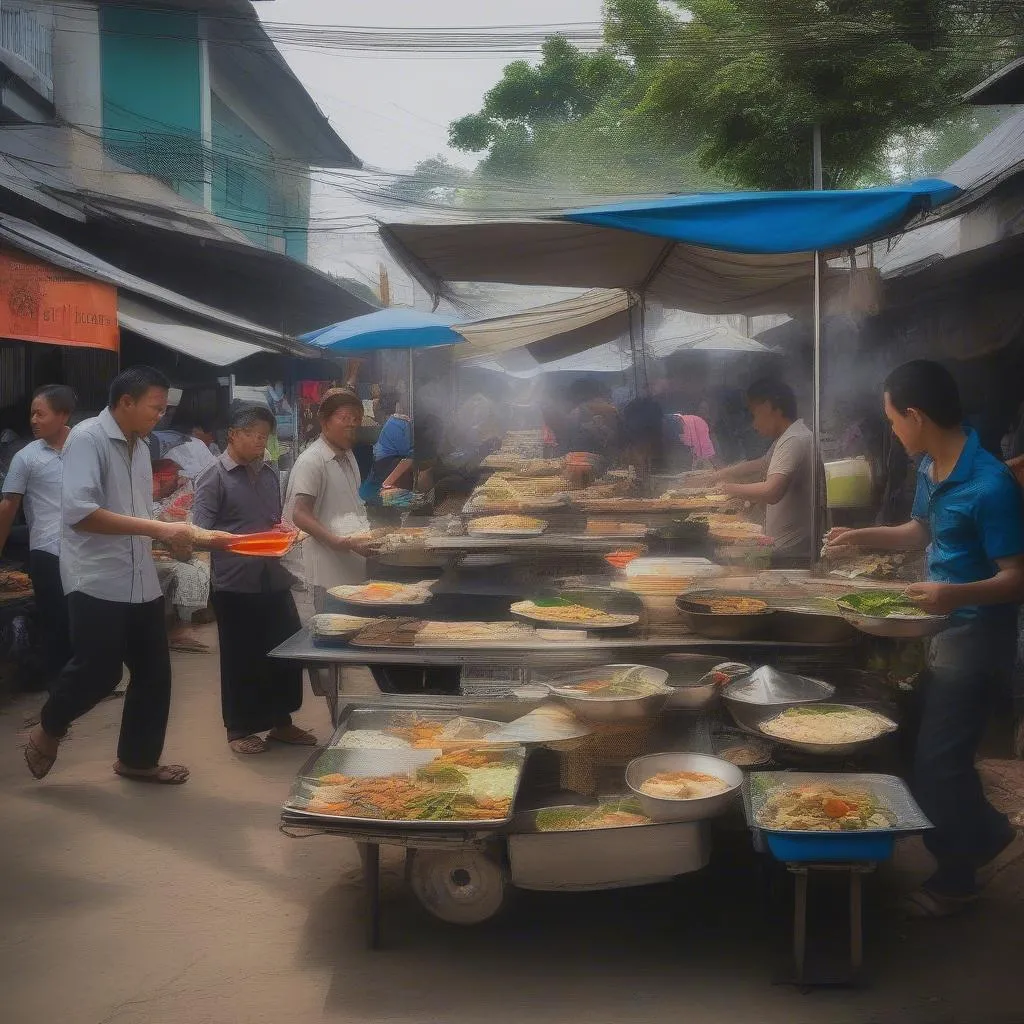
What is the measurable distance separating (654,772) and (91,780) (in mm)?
3448

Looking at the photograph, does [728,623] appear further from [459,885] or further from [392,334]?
[392,334]

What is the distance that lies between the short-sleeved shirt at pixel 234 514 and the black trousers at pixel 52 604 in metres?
1.59

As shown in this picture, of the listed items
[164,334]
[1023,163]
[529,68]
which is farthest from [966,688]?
[529,68]

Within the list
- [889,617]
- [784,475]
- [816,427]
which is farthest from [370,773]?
[784,475]

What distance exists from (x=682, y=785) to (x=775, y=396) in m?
3.72

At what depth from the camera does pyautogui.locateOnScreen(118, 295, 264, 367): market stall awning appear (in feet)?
30.6

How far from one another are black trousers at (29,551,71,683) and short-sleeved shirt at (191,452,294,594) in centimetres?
159

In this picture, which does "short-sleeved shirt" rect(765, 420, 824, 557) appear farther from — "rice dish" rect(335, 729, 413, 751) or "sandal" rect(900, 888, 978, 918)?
"rice dish" rect(335, 729, 413, 751)

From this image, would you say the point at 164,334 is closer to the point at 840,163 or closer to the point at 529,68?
the point at 840,163

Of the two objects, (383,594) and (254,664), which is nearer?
(383,594)

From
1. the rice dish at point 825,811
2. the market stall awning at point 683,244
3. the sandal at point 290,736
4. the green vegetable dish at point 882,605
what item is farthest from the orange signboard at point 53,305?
the rice dish at point 825,811

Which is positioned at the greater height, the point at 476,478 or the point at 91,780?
the point at 476,478

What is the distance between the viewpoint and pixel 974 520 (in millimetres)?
3801

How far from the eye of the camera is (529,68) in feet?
122
